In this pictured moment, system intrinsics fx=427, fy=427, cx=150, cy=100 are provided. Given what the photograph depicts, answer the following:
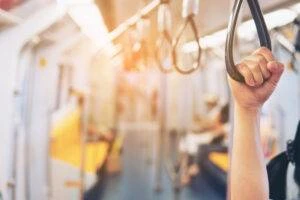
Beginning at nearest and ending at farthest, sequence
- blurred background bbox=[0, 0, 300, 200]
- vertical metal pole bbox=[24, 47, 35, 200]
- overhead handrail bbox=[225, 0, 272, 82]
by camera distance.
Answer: overhead handrail bbox=[225, 0, 272, 82], blurred background bbox=[0, 0, 300, 200], vertical metal pole bbox=[24, 47, 35, 200]

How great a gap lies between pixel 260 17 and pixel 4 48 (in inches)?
80.9

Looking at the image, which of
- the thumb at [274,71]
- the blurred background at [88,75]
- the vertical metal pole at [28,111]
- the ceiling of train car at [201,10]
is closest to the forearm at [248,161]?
the thumb at [274,71]

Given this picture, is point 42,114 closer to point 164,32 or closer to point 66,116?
point 66,116

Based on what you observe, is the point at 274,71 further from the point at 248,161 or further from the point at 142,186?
the point at 142,186

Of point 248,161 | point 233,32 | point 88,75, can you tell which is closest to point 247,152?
point 248,161

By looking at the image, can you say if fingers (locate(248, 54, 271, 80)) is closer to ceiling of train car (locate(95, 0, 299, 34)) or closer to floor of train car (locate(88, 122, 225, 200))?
ceiling of train car (locate(95, 0, 299, 34))

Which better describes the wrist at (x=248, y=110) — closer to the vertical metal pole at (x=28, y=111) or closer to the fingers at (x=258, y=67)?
the fingers at (x=258, y=67)

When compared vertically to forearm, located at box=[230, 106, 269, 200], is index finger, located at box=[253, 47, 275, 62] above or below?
above

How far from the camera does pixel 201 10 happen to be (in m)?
3.14

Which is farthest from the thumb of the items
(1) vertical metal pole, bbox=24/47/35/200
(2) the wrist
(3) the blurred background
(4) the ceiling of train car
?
(1) vertical metal pole, bbox=24/47/35/200

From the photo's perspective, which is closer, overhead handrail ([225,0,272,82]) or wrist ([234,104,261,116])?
overhead handrail ([225,0,272,82])

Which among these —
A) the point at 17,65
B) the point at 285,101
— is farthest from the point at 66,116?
the point at 285,101

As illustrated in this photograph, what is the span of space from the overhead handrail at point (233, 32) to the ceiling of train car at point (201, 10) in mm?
1449

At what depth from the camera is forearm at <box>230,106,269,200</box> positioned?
1.30 meters
